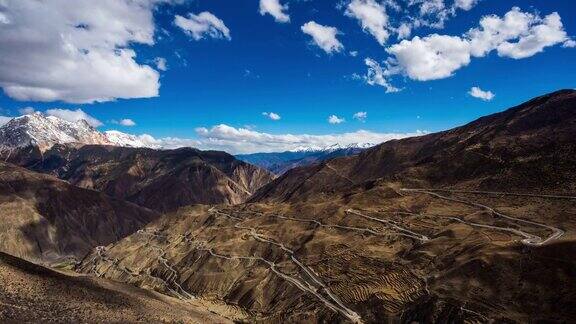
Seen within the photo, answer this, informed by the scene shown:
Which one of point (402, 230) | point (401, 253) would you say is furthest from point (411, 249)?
point (402, 230)

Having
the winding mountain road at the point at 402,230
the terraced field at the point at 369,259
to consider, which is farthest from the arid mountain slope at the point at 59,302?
the winding mountain road at the point at 402,230

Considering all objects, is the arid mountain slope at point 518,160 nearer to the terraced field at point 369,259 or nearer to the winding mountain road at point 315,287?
the terraced field at point 369,259

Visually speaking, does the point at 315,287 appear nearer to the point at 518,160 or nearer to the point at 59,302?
the point at 59,302

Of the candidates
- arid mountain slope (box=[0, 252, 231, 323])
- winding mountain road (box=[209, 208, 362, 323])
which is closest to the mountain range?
winding mountain road (box=[209, 208, 362, 323])

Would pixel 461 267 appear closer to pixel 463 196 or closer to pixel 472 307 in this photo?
pixel 472 307

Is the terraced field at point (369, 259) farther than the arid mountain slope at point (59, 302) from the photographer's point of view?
Yes

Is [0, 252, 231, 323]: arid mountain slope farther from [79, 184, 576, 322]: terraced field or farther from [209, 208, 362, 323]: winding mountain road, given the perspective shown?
[79, 184, 576, 322]: terraced field

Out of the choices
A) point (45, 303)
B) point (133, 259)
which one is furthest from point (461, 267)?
point (133, 259)

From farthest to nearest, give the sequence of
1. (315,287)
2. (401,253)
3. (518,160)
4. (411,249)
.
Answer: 1. (518,160)
2. (401,253)
3. (411,249)
4. (315,287)
